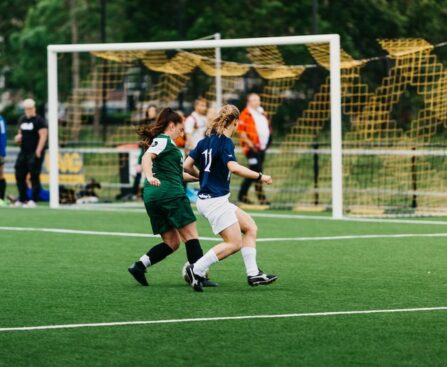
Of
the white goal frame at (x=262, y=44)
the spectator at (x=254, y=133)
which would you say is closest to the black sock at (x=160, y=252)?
the white goal frame at (x=262, y=44)

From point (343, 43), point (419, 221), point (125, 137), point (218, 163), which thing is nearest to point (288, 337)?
point (218, 163)

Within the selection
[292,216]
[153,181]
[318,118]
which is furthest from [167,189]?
[318,118]

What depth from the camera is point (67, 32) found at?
63062mm

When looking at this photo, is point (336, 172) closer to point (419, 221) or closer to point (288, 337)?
point (419, 221)

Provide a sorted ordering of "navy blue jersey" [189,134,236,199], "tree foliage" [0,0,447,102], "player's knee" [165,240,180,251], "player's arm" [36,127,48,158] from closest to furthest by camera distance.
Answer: "navy blue jersey" [189,134,236,199]
"player's knee" [165,240,180,251]
"player's arm" [36,127,48,158]
"tree foliage" [0,0,447,102]

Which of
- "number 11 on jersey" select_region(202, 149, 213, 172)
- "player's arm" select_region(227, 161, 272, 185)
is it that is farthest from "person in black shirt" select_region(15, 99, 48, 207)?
"player's arm" select_region(227, 161, 272, 185)

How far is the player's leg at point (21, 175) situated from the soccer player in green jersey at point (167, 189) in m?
12.0

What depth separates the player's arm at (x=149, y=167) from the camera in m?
11.6

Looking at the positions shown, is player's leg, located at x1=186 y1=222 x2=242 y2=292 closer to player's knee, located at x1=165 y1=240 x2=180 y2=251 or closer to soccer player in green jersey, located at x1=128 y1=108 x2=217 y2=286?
soccer player in green jersey, located at x1=128 y1=108 x2=217 y2=286

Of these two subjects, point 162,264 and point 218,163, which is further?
point 162,264

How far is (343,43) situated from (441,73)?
79.8ft

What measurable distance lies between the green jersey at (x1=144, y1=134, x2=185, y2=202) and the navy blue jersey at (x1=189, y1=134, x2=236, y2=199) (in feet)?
1.09

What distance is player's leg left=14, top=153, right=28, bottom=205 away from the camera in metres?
23.6

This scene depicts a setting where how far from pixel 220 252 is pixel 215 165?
77 cm
